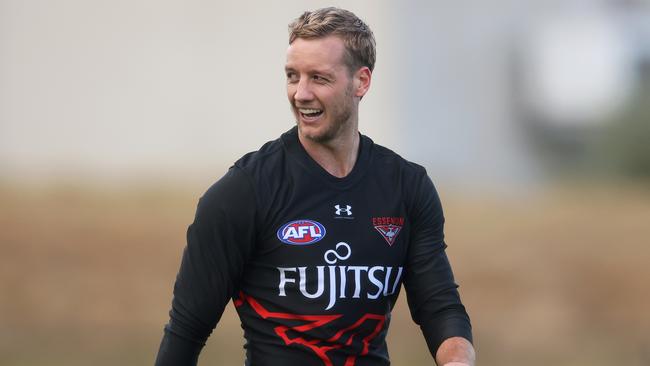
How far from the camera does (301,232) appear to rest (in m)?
4.91

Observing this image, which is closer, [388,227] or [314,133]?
[314,133]

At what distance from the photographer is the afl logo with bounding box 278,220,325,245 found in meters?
4.89

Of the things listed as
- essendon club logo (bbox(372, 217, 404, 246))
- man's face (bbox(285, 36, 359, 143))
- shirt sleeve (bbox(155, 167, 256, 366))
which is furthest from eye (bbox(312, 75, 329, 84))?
essendon club logo (bbox(372, 217, 404, 246))

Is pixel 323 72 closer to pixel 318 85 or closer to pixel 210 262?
pixel 318 85

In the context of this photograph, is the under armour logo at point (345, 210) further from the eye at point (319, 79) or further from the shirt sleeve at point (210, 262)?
the eye at point (319, 79)

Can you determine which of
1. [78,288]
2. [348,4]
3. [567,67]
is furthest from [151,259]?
[567,67]

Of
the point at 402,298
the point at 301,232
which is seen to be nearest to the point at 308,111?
the point at 301,232

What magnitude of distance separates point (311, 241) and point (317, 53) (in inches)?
27.4

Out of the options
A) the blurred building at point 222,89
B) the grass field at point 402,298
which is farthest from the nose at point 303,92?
the blurred building at point 222,89

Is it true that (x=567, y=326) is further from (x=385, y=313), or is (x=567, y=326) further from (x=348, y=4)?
(x=348, y=4)

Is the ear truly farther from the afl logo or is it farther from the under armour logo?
the afl logo

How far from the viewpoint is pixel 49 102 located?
34.2 metres

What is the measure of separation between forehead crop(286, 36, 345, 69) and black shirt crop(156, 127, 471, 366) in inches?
14.3

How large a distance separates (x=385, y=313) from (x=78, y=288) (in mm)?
12434
